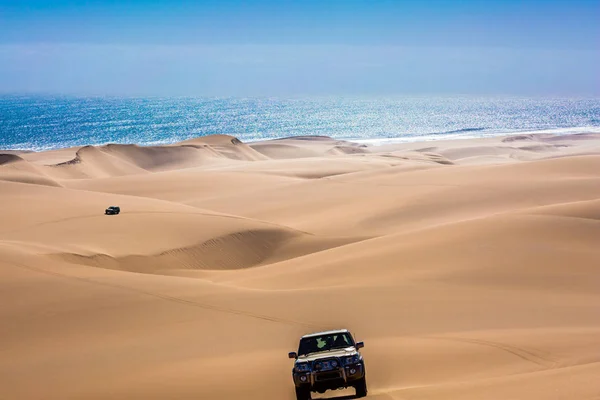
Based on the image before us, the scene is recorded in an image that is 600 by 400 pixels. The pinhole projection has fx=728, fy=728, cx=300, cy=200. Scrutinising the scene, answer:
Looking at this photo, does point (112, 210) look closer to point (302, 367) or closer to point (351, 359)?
point (302, 367)

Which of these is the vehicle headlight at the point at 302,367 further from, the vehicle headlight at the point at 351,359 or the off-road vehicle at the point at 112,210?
the off-road vehicle at the point at 112,210

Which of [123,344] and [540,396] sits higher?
[540,396]

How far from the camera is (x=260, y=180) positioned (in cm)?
4806

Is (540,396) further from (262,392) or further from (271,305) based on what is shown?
(271,305)

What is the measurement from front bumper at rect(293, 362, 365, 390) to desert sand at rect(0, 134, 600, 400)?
0.75 metres

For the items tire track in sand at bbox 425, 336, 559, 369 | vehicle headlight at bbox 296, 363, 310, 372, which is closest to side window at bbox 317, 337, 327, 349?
vehicle headlight at bbox 296, 363, 310, 372

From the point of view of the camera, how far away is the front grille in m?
8.84

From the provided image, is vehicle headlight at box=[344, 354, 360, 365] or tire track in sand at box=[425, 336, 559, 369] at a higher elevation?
vehicle headlight at box=[344, 354, 360, 365]

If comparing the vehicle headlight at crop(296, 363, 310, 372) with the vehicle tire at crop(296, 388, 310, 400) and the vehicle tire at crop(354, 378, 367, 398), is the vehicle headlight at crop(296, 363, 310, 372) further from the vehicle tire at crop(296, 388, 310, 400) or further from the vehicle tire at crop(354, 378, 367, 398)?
the vehicle tire at crop(354, 378, 367, 398)

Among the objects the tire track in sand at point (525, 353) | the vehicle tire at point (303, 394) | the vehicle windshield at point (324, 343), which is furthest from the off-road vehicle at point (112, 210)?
the vehicle tire at point (303, 394)

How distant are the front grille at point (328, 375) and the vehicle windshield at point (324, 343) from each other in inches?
25.2

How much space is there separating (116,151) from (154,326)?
193 feet

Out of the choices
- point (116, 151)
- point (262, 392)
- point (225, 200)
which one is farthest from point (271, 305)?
point (116, 151)

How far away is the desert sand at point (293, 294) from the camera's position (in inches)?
424
